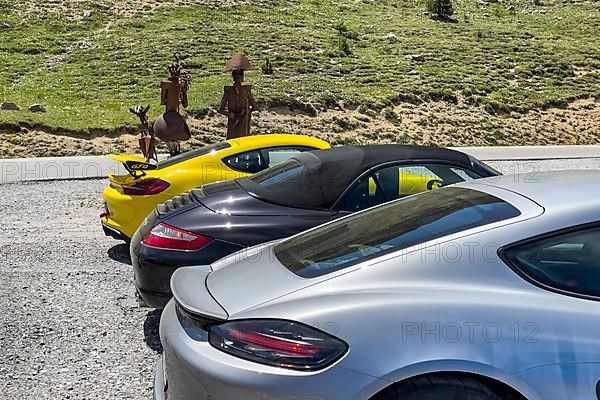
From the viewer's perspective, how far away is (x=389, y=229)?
10.6 feet

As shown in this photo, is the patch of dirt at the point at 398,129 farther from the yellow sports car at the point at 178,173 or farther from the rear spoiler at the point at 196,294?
the rear spoiler at the point at 196,294

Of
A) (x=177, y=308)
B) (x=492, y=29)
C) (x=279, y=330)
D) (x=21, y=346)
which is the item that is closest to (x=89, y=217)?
(x=21, y=346)

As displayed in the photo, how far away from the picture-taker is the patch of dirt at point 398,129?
17312 millimetres

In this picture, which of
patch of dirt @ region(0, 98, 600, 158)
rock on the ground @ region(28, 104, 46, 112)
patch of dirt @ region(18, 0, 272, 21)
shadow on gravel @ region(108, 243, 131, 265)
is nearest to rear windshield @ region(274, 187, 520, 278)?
shadow on gravel @ region(108, 243, 131, 265)

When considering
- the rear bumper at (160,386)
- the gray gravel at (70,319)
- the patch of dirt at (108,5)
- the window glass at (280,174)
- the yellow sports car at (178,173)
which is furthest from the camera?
the patch of dirt at (108,5)

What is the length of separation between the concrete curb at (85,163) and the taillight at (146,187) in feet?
22.4

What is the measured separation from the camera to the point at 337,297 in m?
2.69

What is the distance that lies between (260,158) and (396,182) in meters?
2.27

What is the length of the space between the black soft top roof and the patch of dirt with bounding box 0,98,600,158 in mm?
12199

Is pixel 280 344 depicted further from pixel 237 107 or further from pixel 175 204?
pixel 237 107

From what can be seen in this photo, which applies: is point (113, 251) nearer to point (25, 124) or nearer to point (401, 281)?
point (401, 281)

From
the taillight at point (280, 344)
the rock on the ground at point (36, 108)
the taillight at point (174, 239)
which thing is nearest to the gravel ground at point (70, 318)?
the taillight at point (174, 239)

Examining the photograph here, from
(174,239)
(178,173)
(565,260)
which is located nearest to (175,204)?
(174,239)

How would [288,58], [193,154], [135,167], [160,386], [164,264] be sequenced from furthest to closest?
[288,58] → [193,154] → [135,167] → [164,264] → [160,386]
